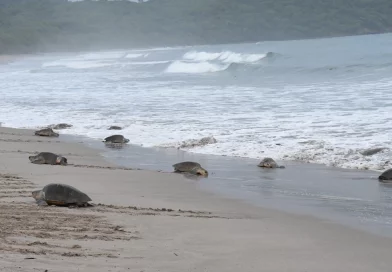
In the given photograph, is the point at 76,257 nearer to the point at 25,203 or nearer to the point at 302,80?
the point at 25,203

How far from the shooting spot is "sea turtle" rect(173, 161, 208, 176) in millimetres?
9758

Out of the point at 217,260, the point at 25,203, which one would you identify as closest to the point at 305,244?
the point at 217,260

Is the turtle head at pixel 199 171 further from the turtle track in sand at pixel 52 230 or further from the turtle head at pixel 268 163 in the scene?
the turtle track in sand at pixel 52 230

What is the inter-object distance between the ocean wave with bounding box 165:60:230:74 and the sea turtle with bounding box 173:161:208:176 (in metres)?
32.3

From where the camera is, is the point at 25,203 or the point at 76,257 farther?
the point at 25,203

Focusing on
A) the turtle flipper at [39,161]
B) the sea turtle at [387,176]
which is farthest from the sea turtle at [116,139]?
the sea turtle at [387,176]

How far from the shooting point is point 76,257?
192 inches

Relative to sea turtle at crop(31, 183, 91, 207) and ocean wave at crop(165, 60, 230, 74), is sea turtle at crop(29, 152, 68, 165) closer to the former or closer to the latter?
sea turtle at crop(31, 183, 91, 207)

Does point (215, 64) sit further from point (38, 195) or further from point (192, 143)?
A: point (38, 195)

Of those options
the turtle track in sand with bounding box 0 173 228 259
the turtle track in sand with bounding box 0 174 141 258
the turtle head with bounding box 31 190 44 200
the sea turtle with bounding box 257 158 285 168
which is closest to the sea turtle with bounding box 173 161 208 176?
the sea turtle with bounding box 257 158 285 168

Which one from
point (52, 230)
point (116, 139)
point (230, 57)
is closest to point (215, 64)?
point (230, 57)

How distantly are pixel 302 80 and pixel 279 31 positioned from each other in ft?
370

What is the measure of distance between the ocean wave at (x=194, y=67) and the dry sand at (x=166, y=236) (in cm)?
3469

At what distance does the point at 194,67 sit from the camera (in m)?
45.8
